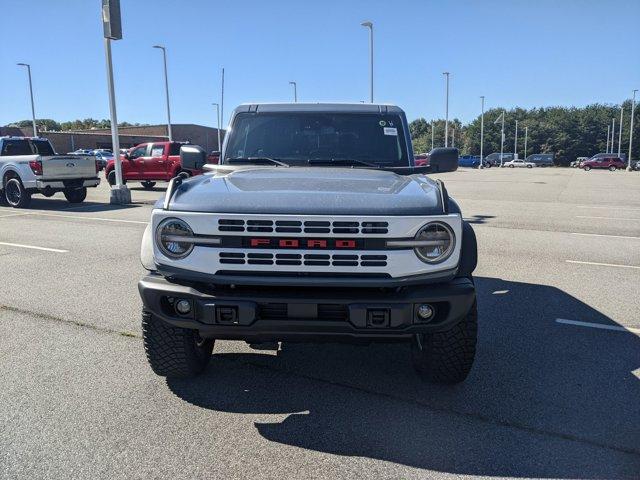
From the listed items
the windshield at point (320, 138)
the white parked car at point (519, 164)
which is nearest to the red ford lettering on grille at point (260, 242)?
the windshield at point (320, 138)

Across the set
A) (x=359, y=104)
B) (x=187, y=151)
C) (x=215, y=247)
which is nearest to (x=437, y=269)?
(x=215, y=247)

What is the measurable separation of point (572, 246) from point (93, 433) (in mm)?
8287

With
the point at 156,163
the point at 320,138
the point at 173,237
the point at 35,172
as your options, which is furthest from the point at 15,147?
the point at 173,237

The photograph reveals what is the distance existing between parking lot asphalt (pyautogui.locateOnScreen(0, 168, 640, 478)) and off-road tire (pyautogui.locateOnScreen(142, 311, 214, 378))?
151 mm

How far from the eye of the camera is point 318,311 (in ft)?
9.50

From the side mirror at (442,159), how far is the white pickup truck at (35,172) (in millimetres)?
13013

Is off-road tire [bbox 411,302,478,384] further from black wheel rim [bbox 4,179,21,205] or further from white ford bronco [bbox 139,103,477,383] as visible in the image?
black wheel rim [bbox 4,179,21,205]

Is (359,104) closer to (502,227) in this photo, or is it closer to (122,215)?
(502,227)

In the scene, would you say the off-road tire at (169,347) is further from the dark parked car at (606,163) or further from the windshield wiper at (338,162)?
the dark parked car at (606,163)

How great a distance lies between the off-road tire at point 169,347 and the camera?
3.41m

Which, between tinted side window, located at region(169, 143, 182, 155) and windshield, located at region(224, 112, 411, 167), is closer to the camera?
windshield, located at region(224, 112, 411, 167)

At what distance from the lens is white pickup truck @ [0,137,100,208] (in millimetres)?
14773

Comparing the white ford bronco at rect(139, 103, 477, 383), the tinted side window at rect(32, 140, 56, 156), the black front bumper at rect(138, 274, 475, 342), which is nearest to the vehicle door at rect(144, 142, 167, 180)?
the tinted side window at rect(32, 140, 56, 156)

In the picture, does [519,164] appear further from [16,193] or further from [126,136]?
[16,193]
